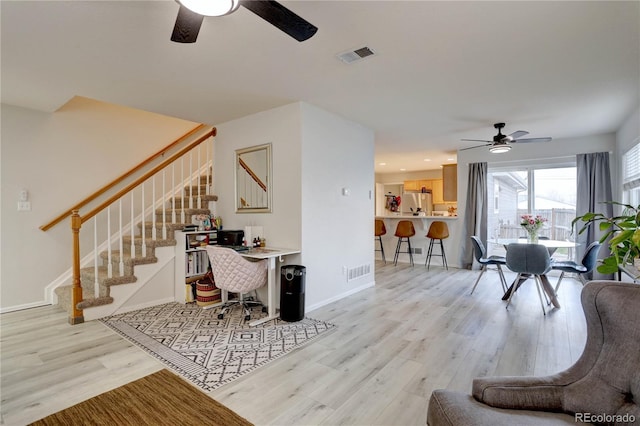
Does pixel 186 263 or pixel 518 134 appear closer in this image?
pixel 186 263

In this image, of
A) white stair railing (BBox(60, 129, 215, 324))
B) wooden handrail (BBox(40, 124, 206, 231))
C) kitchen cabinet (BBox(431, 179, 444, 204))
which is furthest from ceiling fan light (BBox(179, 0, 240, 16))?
kitchen cabinet (BBox(431, 179, 444, 204))

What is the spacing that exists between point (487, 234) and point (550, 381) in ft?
18.7

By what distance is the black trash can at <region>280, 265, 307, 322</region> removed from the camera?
336 cm

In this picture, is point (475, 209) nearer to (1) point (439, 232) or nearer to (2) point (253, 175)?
(1) point (439, 232)

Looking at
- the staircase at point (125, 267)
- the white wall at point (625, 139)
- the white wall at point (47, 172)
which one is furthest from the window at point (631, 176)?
the white wall at point (47, 172)

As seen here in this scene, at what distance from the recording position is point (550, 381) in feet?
3.96

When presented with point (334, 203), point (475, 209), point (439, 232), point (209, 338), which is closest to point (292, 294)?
point (209, 338)

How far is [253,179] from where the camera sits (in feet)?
13.7

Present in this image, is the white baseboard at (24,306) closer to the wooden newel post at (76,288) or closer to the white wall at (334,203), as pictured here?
the wooden newel post at (76,288)

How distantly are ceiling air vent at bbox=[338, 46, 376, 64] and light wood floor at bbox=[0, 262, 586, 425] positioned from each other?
8.12ft

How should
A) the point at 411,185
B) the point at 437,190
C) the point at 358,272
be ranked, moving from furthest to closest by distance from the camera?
the point at 411,185, the point at 437,190, the point at 358,272

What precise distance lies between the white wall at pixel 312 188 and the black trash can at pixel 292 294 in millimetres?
312

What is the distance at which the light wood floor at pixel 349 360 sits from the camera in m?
1.92

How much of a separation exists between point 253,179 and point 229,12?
268 cm
